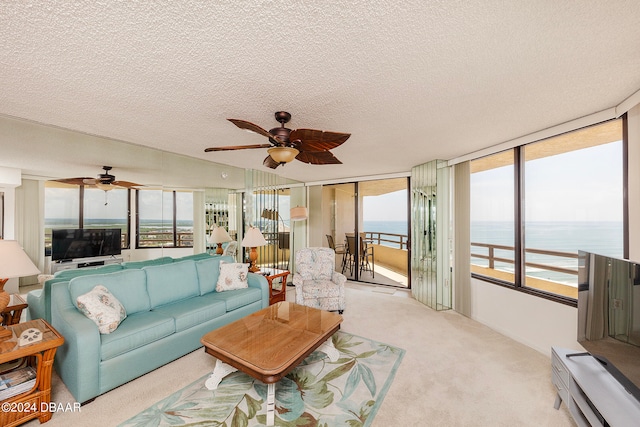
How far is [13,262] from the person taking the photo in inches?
73.7

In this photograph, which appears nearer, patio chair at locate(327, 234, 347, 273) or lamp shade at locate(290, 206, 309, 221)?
lamp shade at locate(290, 206, 309, 221)

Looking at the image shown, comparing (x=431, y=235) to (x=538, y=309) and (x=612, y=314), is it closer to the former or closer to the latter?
(x=538, y=309)

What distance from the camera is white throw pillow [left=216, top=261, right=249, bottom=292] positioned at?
3.32 meters

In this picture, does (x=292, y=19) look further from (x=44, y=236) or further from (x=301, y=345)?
(x=44, y=236)

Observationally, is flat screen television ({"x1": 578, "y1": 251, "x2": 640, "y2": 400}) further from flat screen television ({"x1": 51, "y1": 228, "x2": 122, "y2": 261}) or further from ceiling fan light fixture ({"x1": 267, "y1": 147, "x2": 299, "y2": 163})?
flat screen television ({"x1": 51, "y1": 228, "x2": 122, "y2": 261})

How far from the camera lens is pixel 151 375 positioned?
7.44ft

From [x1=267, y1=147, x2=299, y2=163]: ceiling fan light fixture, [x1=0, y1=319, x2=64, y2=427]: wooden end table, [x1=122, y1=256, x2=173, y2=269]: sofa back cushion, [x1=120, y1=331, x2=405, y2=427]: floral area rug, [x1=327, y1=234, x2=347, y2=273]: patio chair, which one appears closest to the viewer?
[x1=0, y1=319, x2=64, y2=427]: wooden end table

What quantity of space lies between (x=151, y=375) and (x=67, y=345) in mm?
688

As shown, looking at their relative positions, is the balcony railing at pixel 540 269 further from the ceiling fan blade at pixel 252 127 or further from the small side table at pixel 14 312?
the small side table at pixel 14 312

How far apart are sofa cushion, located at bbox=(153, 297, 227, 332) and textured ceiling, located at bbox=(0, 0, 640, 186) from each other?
189cm

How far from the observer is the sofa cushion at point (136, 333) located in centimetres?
204

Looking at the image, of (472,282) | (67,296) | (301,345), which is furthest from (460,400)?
(67,296)

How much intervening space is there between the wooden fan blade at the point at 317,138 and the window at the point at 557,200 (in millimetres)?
2481

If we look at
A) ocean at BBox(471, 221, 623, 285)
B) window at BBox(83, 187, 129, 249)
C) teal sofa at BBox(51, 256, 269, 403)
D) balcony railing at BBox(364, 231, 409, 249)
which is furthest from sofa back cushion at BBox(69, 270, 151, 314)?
balcony railing at BBox(364, 231, 409, 249)
